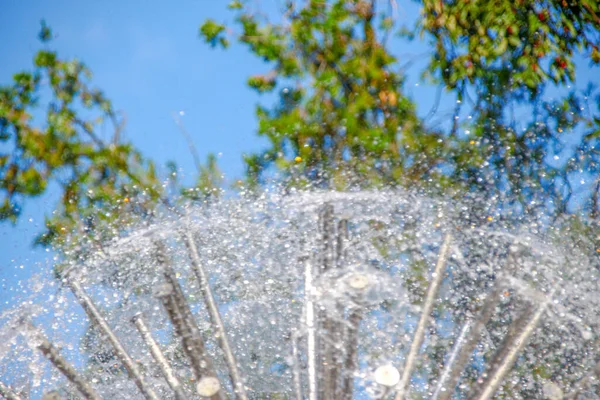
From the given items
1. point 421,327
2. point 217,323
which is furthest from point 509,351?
point 217,323

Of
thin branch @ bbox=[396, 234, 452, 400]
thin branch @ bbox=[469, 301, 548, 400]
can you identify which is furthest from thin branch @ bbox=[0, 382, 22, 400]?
thin branch @ bbox=[469, 301, 548, 400]

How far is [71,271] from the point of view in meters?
4.65

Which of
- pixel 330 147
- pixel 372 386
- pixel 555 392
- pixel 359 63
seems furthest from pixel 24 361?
pixel 359 63

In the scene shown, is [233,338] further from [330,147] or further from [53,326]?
[330,147]

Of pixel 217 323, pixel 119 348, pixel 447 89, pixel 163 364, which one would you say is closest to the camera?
pixel 163 364

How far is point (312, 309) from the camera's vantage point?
357 cm

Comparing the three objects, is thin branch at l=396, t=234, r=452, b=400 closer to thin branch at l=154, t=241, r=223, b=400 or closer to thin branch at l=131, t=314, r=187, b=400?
thin branch at l=154, t=241, r=223, b=400

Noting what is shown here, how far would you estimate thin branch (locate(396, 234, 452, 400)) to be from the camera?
306cm

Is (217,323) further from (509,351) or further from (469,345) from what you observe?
(509,351)

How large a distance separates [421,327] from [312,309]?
23.9 inches

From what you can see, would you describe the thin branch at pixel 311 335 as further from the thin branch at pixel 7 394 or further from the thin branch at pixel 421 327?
the thin branch at pixel 7 394

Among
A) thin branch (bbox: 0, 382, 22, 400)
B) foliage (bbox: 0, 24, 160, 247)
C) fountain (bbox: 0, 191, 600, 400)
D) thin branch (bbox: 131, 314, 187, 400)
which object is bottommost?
thin branch (bbox: 0, 382, 22, 400)

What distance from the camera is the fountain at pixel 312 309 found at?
10.8 feet

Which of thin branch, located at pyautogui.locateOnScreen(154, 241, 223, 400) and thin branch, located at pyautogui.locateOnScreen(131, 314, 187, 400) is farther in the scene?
thin branch, located at pyautogui.locateOnScreen(131, 314, 187, 400)
